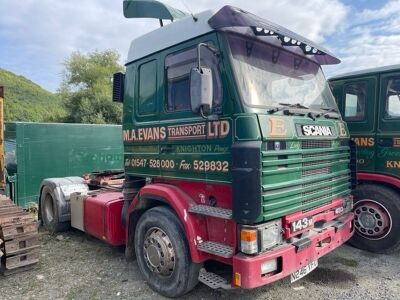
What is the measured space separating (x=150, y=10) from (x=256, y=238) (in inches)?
127

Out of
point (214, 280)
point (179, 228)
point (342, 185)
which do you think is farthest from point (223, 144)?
point (342, 185)

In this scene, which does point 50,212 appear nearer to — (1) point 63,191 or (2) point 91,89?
(1) point 63,191

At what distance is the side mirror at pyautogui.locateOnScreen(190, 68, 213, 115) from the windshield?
33 cm

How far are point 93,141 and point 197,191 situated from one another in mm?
7118

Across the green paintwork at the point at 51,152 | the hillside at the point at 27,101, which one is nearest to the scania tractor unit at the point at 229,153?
the green paintwork at the point at 51,152

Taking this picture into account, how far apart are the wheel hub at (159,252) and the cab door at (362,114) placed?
132 inches

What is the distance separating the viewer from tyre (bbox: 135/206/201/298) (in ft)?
11.6

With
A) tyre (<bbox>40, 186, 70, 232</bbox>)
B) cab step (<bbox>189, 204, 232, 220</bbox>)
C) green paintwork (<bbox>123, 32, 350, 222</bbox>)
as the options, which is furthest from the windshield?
tyre (<bbox>40, 186, 70, 232</bbox>)

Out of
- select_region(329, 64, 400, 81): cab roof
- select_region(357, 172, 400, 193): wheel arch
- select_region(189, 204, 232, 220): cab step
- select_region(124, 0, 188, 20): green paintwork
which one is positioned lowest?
select_region(189, 204, 232, 220): cab step

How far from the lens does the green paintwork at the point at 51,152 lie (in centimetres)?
829

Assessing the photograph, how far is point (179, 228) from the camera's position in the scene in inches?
142

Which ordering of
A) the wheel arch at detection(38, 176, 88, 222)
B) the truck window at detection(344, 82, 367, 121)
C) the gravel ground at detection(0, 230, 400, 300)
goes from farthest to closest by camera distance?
the wheel arch at detection(38, 176, 88, 222)
the truck window at detection(344, 82, 367, 121)
the gravel ground at detection(0, 230, 400, 300)

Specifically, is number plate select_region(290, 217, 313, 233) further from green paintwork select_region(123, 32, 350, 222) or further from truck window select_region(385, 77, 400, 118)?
truck window select_region(385, 77, 400, 118)

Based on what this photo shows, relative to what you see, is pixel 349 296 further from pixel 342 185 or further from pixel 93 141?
pixel 93 141
